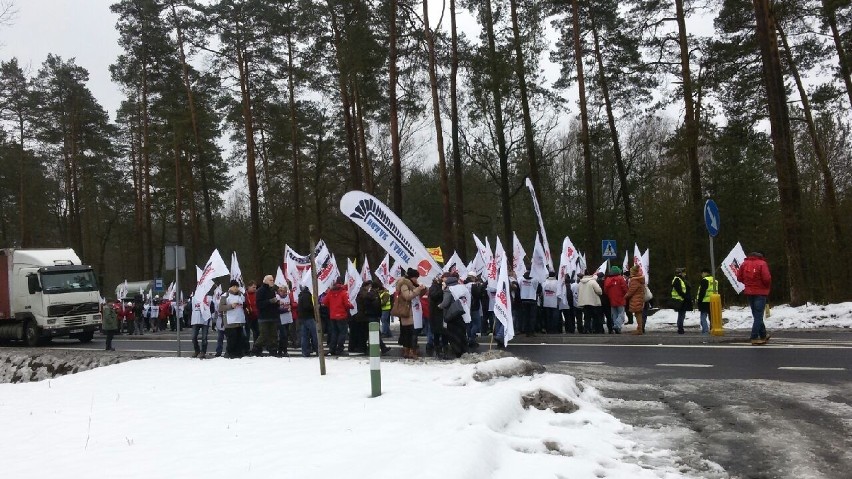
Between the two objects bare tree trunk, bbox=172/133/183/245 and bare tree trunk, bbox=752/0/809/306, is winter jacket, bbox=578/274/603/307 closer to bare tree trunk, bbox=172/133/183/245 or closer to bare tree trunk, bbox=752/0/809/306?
bare tree trunk, bbox=752/0/809/306

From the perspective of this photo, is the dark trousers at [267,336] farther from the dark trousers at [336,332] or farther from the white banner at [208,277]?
the white banner at [208,277]

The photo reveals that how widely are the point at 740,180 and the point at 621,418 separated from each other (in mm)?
23582

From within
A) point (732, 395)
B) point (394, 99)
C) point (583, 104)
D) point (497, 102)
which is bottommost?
point (732, 395)

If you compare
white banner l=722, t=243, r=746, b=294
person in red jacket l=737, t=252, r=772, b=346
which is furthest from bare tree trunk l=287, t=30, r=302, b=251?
person in red jacket l=737, t=252, r=772, b=346

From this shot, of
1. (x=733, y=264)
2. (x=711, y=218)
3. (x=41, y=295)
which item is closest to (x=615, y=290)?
(x=711, y=218)

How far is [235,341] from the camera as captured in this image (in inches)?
630

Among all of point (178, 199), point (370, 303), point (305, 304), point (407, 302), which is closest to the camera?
point (407, 302)

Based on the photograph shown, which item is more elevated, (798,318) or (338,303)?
(338,303)

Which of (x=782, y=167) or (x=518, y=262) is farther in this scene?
(x=782, y=167)

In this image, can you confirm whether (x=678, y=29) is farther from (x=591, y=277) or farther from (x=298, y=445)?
(x=298, y=445)

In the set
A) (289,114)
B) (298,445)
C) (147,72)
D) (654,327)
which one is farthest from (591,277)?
(147,72)

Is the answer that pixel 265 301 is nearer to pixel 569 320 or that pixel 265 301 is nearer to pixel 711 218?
pixel 569 320

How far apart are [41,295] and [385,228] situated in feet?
67.0

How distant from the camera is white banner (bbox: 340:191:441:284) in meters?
11.3
